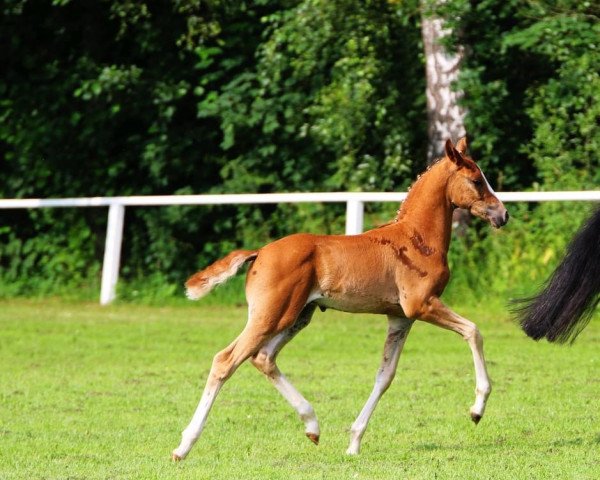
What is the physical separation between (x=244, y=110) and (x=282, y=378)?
40.1 feet

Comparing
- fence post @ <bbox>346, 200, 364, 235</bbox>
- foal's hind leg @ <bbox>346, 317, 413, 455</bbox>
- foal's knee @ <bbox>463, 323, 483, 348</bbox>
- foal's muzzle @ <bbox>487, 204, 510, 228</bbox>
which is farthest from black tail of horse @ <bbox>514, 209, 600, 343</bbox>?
fence post @ <bbox>346, 200, 364, 235</bbox>

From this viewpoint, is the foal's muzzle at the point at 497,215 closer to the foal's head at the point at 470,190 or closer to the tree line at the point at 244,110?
the foal's head at the point at 470,190

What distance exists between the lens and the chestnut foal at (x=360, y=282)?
753cm

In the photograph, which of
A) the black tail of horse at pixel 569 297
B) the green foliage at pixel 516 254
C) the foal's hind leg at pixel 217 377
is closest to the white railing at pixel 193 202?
the green foliage at pixel 516 254

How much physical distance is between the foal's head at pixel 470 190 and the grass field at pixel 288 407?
1407 millimetres

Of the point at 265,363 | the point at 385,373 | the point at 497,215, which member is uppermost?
the point at 497,215

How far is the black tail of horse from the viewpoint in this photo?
327 inches

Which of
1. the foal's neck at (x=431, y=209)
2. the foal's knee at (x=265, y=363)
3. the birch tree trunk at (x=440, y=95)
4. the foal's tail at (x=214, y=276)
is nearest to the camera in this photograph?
the foal's tail at (x=214, y=276)

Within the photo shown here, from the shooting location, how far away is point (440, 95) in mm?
18000

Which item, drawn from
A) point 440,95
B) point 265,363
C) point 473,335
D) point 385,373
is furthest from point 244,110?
point 473,335

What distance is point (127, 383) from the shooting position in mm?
11258

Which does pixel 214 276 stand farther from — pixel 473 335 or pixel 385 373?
pixel 473 335

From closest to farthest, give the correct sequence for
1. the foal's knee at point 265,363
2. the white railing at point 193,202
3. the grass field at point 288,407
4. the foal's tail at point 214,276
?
the grass field at point 288,407, the foal's tail at point 214,276, the foal's knee at point 265,363, the white railing at point 193,202

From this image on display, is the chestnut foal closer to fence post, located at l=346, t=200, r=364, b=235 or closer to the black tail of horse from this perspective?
the black tail of horse
